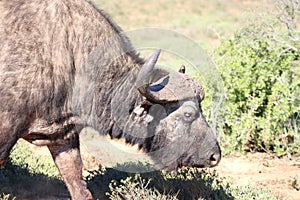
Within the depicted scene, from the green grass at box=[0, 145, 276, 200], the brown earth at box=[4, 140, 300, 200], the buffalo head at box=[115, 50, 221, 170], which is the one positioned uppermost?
the buffalo head at box=[115, 50, 221, 170]

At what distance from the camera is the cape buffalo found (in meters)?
4.93

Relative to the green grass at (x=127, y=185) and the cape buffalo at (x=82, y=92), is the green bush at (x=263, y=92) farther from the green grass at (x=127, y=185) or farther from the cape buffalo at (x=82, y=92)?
the cape buffalo at (x=82, y=92)

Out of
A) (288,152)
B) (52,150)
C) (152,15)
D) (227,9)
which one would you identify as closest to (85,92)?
(52,150)

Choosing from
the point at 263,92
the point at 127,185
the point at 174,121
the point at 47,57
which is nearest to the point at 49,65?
the point at 47,57

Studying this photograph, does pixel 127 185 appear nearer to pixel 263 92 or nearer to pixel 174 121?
pixel 174 121

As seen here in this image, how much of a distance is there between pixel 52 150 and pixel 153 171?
1289mm

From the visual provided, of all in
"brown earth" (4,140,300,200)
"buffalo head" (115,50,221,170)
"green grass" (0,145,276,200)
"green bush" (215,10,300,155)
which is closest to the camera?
"buffalo head" (115,50,221,170)

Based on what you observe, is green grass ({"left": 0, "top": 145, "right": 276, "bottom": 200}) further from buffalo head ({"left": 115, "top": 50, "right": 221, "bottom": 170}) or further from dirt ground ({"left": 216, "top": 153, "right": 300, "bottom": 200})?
dirt ground ({"left": 216, "top": 153, "right": 300, "bottom": 200})

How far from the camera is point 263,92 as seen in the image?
8.75m

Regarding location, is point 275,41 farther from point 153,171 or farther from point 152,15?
point 152,15

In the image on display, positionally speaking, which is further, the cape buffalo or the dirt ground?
the dirt ground

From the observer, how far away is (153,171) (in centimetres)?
638

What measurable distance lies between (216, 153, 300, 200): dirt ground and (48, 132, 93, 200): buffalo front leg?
2461mm

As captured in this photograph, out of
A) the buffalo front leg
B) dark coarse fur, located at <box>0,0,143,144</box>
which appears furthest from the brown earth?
A: dark coarse fur, located at <box>0,0,143,144</box>
